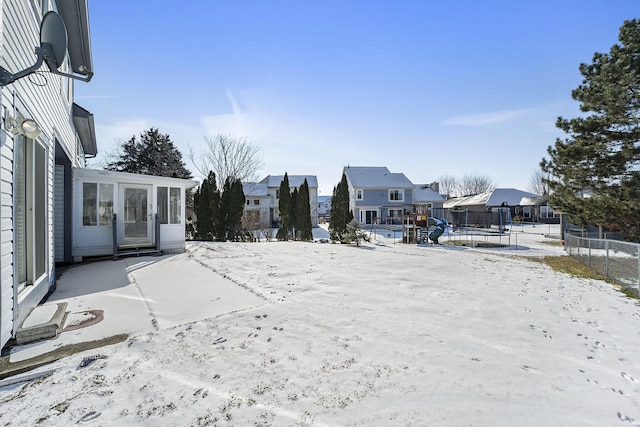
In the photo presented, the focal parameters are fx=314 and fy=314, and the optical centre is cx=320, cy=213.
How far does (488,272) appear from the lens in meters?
8.12

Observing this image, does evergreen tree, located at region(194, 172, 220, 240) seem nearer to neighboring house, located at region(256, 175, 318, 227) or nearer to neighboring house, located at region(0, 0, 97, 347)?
neighboring house, located at region(0, 0, 97, 347)

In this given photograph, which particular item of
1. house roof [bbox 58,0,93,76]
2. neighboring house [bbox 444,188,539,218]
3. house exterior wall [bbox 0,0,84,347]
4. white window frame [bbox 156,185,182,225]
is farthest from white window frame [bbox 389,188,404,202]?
house exterior wall [bbox 0,0,84,347]

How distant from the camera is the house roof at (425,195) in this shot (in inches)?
1555

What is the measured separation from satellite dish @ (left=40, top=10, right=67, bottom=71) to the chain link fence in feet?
33.8

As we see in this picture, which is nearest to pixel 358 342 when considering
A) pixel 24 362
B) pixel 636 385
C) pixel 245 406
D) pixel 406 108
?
pixel 245 406

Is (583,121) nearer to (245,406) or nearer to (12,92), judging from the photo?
(245,406)

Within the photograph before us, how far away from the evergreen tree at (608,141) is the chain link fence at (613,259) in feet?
5.21

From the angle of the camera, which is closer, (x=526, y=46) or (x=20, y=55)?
(x=20, y=55)

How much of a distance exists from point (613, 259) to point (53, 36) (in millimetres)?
12062

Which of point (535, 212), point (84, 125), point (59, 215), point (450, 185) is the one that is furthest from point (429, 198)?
point (450, 185)

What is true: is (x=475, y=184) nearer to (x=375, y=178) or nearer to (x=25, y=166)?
(x=375, y=178)

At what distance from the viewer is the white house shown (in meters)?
8.53

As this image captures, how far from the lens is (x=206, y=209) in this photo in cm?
1457

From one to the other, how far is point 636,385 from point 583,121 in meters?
12.2
